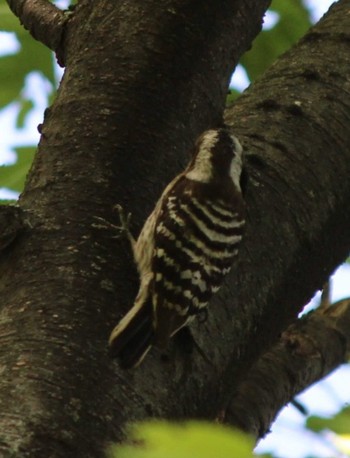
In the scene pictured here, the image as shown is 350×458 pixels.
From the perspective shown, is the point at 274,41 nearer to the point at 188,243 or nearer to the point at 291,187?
the point at 291,187

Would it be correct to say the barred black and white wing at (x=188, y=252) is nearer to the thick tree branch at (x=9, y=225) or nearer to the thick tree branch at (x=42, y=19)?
the thick tree branch at (x=9, y=225)

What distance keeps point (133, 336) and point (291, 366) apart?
1371 mm

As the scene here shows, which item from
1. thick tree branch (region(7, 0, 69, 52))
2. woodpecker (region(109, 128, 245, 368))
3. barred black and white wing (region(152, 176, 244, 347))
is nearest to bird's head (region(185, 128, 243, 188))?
woodpecker (region(109, 128, 245, 368))

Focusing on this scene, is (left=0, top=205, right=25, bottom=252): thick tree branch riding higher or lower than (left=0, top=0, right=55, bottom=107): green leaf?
lower

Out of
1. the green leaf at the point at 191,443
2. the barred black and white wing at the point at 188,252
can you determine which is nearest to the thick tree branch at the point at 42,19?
the barred black and white wing at the point at 188,252

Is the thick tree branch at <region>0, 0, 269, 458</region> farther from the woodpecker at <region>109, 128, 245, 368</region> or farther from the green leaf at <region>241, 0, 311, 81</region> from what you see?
the green leaf at <region>241, 0, 311, 81</region>

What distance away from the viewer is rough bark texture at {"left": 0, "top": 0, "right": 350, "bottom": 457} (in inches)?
89.0

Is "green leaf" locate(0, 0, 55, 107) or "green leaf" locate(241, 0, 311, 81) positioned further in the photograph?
"green leaf" locate(241, 0, 311, 81)

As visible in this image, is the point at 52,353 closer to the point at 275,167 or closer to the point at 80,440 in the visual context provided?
the point at 80,440

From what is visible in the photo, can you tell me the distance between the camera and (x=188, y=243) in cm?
317

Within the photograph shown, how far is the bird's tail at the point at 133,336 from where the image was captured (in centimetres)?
229

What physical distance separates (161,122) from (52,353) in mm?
1108

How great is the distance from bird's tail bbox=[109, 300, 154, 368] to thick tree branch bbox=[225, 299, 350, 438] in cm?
70

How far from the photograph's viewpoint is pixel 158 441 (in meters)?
0.89
